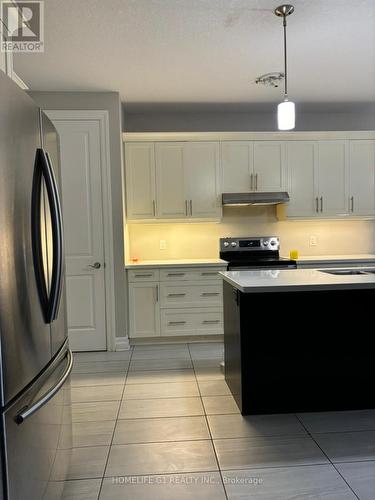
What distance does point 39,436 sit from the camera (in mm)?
1314

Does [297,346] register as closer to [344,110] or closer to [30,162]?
[30,162]

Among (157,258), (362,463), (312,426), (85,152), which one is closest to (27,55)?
(85,152)

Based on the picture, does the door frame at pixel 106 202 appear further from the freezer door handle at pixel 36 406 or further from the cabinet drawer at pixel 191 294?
the freezer door handle at pixel 36 406

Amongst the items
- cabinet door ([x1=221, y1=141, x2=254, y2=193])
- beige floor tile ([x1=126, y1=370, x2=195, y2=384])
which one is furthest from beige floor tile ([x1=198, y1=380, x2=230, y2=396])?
cabinet door ([x1=221, y1=141, x2=254, y2=193])

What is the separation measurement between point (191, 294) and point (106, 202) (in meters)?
1.35

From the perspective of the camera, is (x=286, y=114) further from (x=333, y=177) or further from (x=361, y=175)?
(x=361, y=175)

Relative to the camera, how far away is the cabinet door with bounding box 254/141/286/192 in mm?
4172

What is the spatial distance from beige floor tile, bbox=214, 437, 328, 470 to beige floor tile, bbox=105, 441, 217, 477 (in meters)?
0.08

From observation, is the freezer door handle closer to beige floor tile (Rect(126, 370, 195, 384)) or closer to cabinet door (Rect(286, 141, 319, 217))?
beige floor tile (Rect(126, 370, 195, 384))

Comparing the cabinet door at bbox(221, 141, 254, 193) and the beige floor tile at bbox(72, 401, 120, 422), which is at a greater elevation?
the cabinet door at bbox(221, 141, 254, 193)

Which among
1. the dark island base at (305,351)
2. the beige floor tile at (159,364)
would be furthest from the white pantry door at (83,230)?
the dark island base at (305,351)

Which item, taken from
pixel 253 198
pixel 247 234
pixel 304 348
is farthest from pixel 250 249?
pixel 304 348

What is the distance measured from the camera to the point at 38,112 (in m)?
1.42

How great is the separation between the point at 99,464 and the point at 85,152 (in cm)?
284
